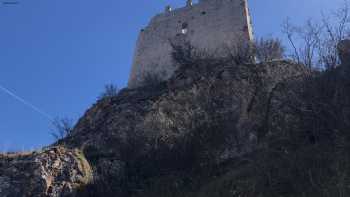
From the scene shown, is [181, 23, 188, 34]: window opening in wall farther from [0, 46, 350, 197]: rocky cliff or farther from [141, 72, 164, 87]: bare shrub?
[0, 46, 350, 197]: rocky cliff

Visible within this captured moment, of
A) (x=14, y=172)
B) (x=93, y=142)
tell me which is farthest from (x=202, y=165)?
(x=14, y=172)

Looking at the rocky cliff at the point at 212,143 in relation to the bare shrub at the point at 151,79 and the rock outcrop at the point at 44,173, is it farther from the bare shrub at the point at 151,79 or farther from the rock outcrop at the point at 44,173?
the bare shrub at the point at 151,79

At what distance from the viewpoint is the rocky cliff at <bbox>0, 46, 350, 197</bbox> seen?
11.2 meters

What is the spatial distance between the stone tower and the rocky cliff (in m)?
5.60

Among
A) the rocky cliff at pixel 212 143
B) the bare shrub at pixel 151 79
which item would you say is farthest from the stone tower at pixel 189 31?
the rocky cliff at pixel 212 143

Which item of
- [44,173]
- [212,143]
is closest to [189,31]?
[212,143]

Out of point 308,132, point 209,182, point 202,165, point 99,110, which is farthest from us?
point 99,110

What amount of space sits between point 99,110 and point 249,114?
278 inches

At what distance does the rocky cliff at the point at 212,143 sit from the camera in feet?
36.8

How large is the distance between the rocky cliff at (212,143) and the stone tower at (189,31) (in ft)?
18.4

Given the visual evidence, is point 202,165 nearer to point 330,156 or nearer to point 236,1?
point 330,156

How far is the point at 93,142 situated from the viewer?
54.9ft

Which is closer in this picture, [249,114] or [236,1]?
[249,114]

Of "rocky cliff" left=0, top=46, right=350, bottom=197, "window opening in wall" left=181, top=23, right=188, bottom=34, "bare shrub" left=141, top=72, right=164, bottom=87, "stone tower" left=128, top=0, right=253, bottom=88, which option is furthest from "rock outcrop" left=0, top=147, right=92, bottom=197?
"window opening in wall" left=181, top=23, right=188, bottom=34
